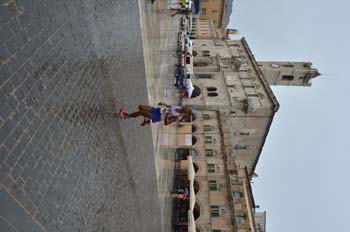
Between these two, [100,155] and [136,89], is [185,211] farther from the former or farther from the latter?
[100,155]

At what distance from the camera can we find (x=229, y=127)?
80.6 ft

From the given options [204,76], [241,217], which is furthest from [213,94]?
[241,217]

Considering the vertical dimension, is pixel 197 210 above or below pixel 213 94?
below

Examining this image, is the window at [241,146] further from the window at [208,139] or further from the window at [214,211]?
the window at [214,211]

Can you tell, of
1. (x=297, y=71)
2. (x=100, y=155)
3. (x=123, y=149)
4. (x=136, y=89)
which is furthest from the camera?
(x=297, y=71)

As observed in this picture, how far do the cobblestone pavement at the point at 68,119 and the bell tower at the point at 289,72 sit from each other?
26064 millimetres

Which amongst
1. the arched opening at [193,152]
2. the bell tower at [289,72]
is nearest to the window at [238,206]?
the arched opening at [193,152]

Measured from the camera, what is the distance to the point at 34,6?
4246 mm

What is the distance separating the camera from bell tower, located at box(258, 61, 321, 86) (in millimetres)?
31125

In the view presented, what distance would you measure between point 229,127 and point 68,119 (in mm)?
20904

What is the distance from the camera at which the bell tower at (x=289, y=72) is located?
3112 centimetres

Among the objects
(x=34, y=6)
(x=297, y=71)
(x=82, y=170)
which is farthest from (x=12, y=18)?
(x=297, y=71)

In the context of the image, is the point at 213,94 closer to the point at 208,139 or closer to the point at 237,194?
the point at 208,139

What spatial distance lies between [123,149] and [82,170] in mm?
2550
